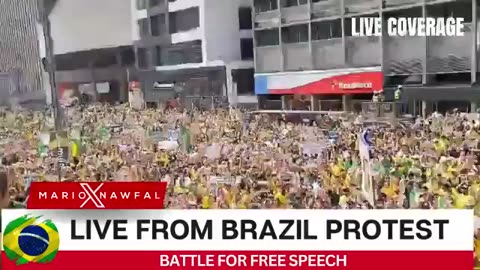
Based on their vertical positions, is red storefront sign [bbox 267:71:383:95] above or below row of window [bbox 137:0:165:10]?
below

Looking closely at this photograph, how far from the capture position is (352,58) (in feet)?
8.38

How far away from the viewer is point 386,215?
256 cm

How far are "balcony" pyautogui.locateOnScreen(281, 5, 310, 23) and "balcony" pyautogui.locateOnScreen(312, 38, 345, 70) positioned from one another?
95mm

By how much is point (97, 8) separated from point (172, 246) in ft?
2.87

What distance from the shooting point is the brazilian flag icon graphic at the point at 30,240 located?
2598mm

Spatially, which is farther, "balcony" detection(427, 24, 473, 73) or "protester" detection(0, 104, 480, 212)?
"protester" detection(0, 104, 480, 212)

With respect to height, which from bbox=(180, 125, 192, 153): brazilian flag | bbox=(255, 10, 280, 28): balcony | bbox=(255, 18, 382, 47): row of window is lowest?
bbox=(180, 125, 192, 153): brazilian flag

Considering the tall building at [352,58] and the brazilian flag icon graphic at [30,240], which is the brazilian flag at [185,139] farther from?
the brazilian flag icon graphic at [30,240]

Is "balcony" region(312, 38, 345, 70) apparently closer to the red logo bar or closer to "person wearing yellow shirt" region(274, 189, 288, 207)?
"person wearing yellow shirt" region(274, 189, 288, 207)

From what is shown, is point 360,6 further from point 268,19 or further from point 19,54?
point 19,54

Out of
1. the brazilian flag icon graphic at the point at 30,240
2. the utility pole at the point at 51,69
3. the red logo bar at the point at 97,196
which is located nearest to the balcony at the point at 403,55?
the red logo bar at the point at 97,196

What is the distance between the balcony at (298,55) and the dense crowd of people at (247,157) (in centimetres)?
19

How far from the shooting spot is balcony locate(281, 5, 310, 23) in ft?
8.39

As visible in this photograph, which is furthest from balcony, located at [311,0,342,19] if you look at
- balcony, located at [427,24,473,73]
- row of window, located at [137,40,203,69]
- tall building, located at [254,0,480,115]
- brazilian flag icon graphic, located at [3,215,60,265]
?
brazilian flag icon graphic, located at [3,215,60,265]
